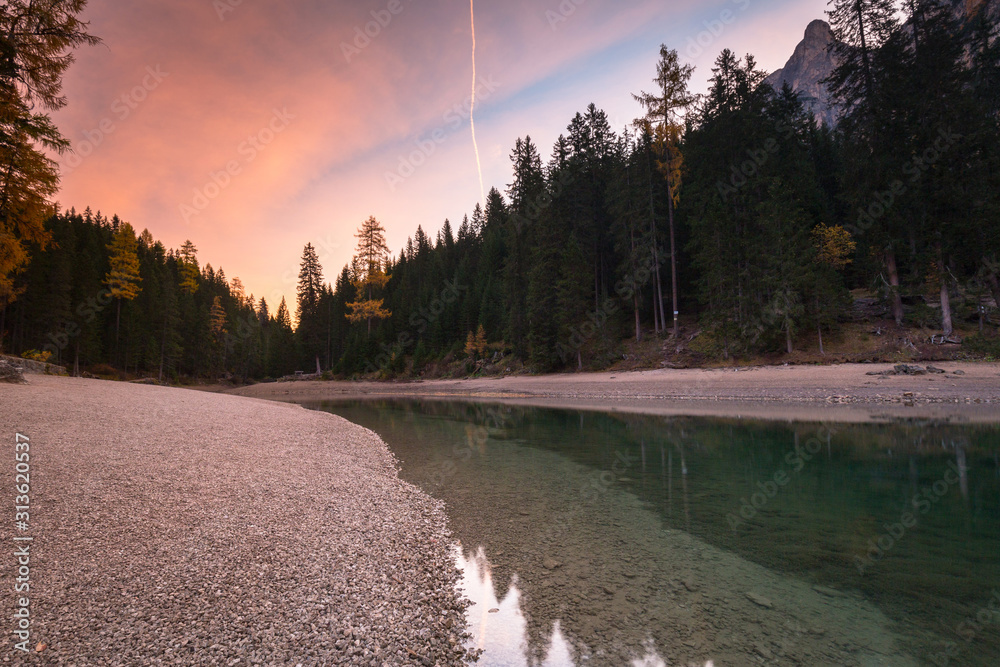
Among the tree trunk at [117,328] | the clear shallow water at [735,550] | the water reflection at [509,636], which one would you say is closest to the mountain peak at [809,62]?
the clear shallow water at [735,550]

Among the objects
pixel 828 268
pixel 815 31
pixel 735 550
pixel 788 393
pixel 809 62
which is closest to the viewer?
pixel 735 550

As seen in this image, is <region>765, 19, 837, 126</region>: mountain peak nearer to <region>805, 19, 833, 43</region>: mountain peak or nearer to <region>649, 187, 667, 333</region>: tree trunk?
<region>805, 19, 833, 43</region>: mountain peak

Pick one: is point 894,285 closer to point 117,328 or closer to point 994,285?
point 994,285

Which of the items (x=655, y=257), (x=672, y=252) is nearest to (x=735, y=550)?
(x=672, y=252)

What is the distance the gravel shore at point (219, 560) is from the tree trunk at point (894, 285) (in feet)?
98.0

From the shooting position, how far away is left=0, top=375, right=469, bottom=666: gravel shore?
3305 mm

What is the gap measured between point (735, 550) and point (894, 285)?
1099 inches

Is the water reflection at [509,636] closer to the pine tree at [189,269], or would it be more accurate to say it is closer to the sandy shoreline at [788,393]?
the sandy shoreline at [788,393]

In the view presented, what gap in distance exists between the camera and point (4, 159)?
1597 cm

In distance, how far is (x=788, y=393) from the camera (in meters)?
20.9

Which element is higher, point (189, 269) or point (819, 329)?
point (189, 269)

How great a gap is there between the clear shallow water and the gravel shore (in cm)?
85

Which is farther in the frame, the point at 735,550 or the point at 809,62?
the point at 809,62

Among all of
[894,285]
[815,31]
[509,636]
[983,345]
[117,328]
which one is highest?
[815,31]
